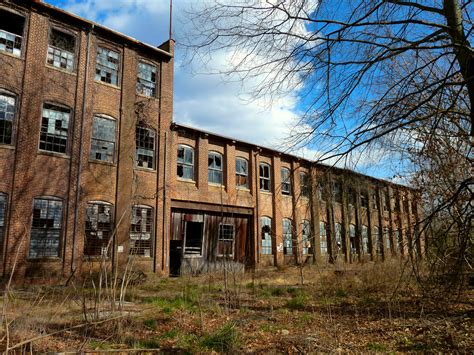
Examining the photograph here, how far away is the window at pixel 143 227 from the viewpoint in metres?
18.0

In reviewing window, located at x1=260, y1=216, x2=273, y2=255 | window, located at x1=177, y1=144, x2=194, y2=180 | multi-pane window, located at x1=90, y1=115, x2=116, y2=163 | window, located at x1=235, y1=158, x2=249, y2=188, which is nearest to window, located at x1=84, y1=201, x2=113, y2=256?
multi-pane window, located at x1=90, y1=115, x2=116, y2=163

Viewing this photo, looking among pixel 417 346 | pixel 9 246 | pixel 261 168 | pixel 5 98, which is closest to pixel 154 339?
pixel 417 346

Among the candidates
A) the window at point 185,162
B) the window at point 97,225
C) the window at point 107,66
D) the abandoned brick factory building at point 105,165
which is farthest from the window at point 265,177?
the window at point 107,66

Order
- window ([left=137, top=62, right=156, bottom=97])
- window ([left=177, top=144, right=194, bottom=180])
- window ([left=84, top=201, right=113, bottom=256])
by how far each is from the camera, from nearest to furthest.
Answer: window ([left=84, top=201, right=113, bottom=256]) → window ([left=137, top=62, right=156, bottom=97]) → window ([left=177, top=144, right=194, bottom=180])

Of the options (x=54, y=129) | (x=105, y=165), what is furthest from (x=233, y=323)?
(x=54, y=129)

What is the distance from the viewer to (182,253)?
65.3 feet

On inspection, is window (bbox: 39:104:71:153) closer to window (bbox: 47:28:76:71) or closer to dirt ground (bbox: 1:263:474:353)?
window (bbox: 47:28:76:71)

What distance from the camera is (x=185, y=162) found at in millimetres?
20578

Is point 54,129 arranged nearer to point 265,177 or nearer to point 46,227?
point 46,227

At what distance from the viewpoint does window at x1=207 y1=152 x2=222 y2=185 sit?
2162 centimetres

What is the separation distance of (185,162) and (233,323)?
14134mm

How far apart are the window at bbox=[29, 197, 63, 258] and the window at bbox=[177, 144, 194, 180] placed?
6.30 metres

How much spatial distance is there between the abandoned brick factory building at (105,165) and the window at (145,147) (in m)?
0.05

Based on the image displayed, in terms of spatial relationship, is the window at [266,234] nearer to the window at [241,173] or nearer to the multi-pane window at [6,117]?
the window at [241,173]
